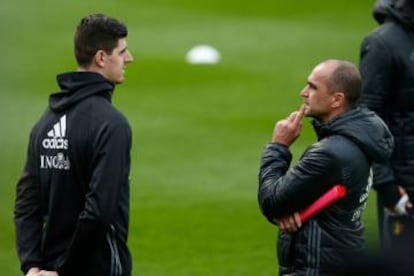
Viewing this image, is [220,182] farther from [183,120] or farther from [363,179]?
[363,179]

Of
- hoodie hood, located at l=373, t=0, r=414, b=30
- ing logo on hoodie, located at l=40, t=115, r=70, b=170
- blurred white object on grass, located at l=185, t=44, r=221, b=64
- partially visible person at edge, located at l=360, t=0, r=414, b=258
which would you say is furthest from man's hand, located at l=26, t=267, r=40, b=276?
blurred white object on grass, located at l=185, t=44, r=221, b=64

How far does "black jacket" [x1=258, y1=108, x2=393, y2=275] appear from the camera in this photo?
5324 mm

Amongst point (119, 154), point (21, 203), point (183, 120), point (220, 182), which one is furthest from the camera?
point (183, 120)

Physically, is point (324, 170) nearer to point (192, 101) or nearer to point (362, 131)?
point (362, 131)

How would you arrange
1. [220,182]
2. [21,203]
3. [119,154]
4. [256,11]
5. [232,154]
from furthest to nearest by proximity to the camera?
1. [256,11]
2. [232,154]
3. [220,182]
4. [21,203]
5. [119,154]

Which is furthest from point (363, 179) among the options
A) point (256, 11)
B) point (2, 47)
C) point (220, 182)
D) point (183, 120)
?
point (256, 11)

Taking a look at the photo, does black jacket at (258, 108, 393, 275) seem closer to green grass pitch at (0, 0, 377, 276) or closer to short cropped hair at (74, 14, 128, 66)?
short cropped hair at (74, 14, 128, 66)

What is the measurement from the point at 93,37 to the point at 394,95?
2328mm

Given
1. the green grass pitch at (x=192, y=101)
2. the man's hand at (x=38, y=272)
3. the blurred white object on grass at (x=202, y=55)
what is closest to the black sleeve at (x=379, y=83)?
the green grass pitch at (x=192, y=101)

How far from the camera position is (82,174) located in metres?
5.32

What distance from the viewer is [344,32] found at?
687 inches

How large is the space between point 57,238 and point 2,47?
1181 centimetres

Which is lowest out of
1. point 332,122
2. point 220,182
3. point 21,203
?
point 220,182

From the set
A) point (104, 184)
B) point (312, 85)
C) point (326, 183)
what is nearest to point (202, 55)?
point (312, 85)
